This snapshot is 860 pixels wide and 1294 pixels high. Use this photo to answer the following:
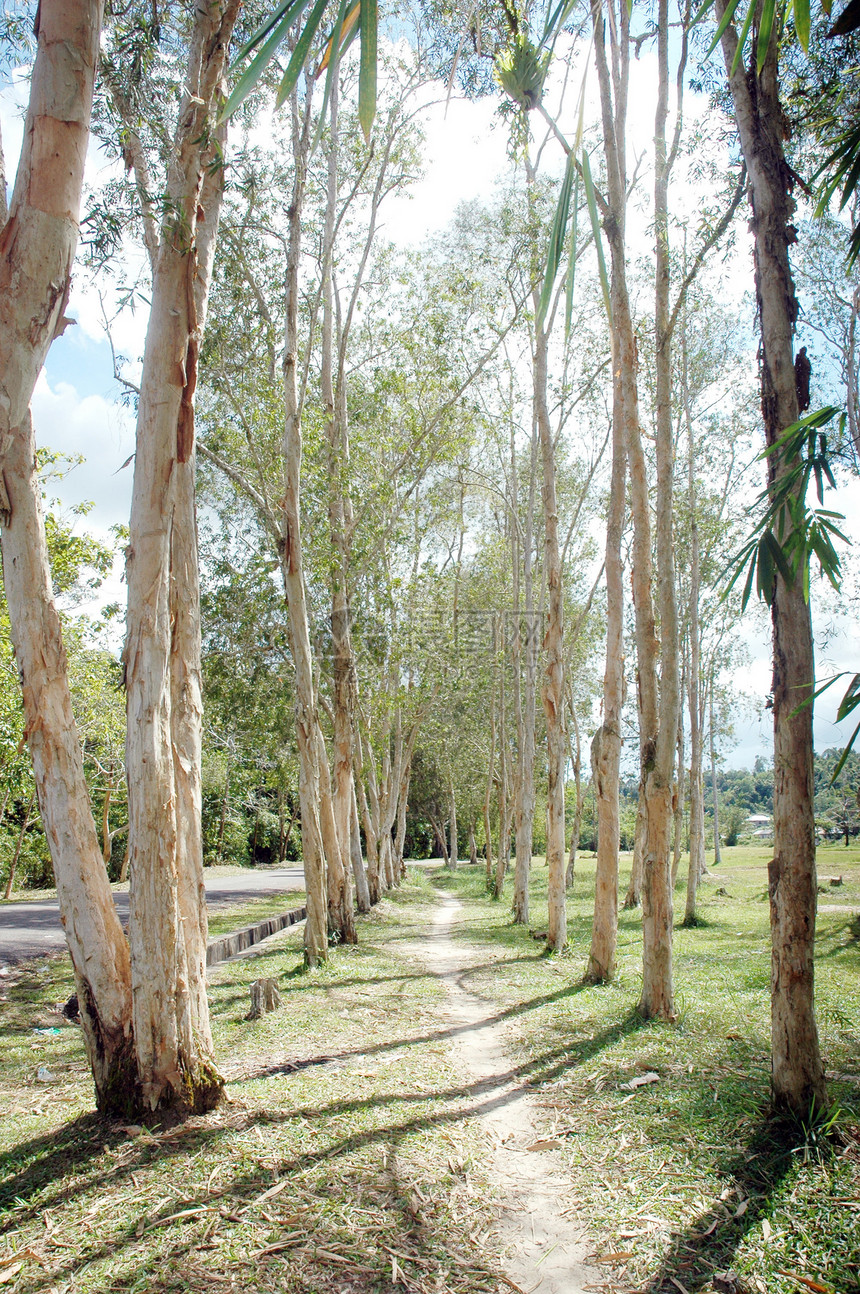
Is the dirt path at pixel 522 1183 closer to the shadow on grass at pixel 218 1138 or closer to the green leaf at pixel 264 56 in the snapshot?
the shadow on grass at pixel 218 1138

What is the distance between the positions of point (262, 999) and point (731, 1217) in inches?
172

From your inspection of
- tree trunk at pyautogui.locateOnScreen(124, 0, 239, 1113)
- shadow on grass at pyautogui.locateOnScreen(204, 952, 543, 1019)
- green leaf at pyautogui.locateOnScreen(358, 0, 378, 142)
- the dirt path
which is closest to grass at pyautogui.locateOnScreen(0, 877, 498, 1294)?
the dirt path

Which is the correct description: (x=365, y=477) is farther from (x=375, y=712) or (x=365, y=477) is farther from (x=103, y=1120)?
(x=103, y=1120)

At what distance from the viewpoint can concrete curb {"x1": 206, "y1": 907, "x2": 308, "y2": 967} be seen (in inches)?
368

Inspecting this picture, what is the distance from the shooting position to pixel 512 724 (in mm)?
24016

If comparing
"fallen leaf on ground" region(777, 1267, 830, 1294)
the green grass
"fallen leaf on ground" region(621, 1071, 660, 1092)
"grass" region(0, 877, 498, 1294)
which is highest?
"fallen leaf on ground" region(777, 1267, 830, 1294)

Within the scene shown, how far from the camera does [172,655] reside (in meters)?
4.48

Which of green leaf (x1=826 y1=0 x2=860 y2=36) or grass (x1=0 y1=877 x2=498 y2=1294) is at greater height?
green leaf (x1=826 y1=0 x2=860 y2=36)

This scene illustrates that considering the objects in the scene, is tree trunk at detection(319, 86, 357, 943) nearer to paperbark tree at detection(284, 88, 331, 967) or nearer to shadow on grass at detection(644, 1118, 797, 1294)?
paperbark tree at detection(284, 88, 331, 967)

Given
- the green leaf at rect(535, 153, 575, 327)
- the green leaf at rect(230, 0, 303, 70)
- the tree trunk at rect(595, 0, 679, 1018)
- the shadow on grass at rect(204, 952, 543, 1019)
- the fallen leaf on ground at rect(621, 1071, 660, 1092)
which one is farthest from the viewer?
the shadow on grass at rect(204, 952, 543, 1019)

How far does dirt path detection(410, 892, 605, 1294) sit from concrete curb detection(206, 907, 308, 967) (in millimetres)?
3591

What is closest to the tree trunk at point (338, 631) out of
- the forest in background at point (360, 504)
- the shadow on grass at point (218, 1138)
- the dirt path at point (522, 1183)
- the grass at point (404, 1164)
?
the forest in background at point (360, 504)

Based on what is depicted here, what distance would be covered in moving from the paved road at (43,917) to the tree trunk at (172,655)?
5498mm

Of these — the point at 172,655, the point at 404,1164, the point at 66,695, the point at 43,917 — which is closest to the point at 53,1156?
the point at 404,1164
